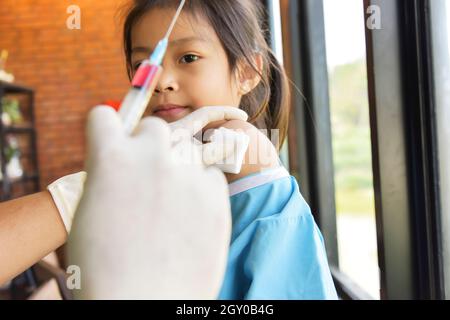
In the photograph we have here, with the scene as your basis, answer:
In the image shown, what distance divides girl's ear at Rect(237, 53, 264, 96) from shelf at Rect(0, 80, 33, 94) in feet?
11.0

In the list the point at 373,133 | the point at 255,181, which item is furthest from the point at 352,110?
the point at 255,181

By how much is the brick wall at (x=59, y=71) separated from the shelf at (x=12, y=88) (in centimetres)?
16

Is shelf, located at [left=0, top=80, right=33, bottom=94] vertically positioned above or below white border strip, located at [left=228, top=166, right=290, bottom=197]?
above

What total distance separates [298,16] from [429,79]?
36.1 inches

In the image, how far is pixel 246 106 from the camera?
85 centimetres

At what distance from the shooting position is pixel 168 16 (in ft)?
2.36

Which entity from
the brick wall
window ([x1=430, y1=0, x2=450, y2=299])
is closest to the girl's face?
window ([x1=430, y1=0, x2=450, y2=299])

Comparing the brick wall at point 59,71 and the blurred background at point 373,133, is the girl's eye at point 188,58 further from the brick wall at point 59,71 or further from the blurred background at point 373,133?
the brick wall at point 59,71

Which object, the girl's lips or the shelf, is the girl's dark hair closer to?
the girl's lips

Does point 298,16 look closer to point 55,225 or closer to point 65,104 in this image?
point 55,225

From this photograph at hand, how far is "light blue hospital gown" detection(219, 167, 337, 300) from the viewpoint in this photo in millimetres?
430

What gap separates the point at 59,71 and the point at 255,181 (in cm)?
399

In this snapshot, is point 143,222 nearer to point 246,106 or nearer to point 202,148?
point 202,148

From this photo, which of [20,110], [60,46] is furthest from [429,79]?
[20,110]
